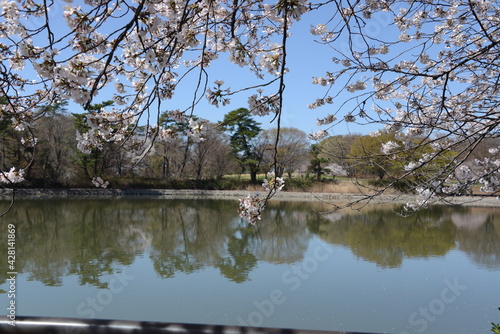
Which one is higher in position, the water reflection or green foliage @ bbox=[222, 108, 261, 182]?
green foliage @ bbox=[222, 108, 261, 182]

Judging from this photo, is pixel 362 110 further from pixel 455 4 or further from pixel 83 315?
pixel 83 315

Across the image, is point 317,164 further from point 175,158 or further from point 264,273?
point 264,273

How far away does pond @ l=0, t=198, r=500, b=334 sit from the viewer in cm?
451

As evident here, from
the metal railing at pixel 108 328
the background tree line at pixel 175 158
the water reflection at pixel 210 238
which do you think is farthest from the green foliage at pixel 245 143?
the metal railing at pixel 108 328

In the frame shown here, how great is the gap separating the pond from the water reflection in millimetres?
34

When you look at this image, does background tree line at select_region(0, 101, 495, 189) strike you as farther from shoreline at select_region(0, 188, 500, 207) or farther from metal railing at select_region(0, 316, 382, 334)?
metal railing at select_region(0, 316, 382, 334)

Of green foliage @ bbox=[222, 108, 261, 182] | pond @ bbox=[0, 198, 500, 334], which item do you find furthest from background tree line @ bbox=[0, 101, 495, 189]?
pond @ bbox=[0, 198, 500, 334]

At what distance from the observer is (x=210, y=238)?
364 inches

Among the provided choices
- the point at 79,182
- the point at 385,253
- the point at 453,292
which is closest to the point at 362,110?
the point at 453,292

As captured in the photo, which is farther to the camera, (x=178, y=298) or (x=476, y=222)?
(x=476, y=222)

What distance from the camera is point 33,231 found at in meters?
9.56

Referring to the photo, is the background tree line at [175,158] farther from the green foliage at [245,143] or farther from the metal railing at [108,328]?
the metal railing at [108,328]

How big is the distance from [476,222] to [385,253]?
6.29 meters

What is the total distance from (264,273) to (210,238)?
3.28 m
